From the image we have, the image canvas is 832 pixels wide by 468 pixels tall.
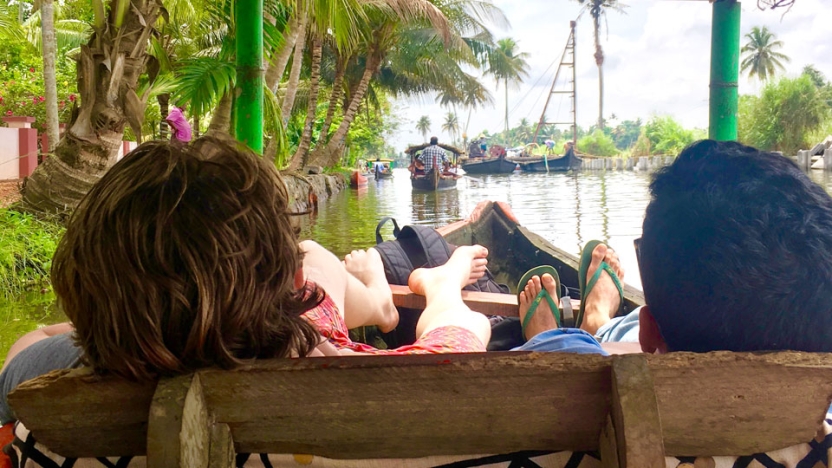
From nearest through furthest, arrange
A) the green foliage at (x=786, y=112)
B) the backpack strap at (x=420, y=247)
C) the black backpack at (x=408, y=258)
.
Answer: the black backpack at (x=408, y=258), the backpack strap at (x=420, y=247), the green foliage at (x=786, y=112)

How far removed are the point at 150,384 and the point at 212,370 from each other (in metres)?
0.07

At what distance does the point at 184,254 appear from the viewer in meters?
0.68

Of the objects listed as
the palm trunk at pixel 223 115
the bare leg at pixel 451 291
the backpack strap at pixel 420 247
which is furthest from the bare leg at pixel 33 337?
the palm trunk at pixel 223 115

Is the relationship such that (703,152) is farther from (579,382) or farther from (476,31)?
(476,31)

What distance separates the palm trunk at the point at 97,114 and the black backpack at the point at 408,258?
131 inches

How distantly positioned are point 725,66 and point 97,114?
4.79 meters

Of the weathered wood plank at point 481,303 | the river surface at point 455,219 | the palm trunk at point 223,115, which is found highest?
the palm trunk at point 223,115

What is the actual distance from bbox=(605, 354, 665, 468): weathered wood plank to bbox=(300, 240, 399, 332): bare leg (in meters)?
0.75

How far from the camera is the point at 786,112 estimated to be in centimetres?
1030

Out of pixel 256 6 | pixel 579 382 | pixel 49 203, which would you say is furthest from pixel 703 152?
pixel 49 203

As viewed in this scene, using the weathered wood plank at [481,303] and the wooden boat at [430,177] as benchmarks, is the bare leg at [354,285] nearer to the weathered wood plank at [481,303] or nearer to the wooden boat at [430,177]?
the weathered wood plank at [481,303]

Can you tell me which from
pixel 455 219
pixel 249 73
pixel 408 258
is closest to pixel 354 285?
pixel 249 73

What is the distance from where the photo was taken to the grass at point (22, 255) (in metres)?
3.96

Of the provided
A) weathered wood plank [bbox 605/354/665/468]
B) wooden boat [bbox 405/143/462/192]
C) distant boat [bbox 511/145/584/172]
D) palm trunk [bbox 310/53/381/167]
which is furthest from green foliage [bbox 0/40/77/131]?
distant boat [bbox 511/145/584/172]
